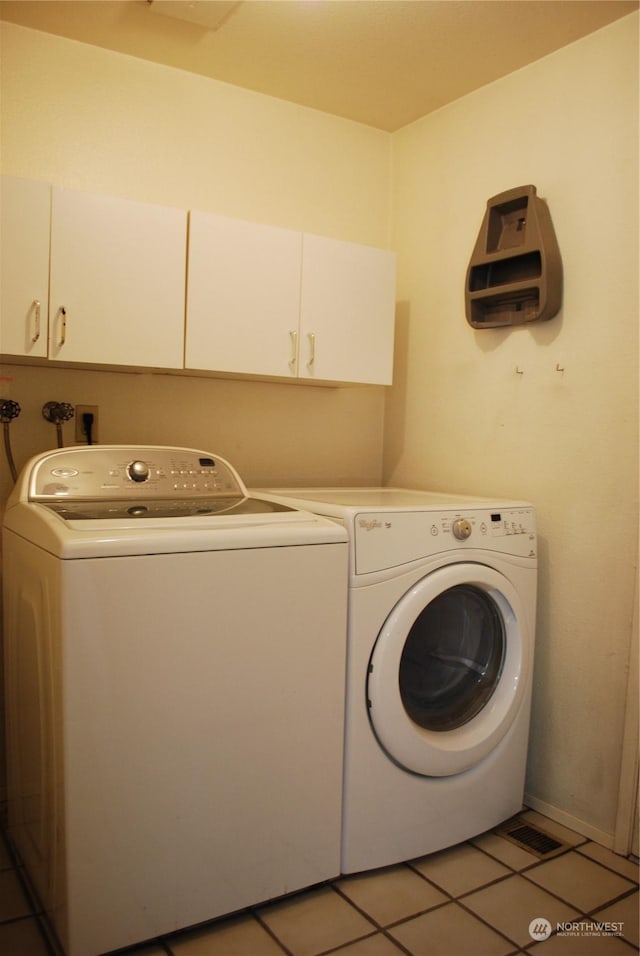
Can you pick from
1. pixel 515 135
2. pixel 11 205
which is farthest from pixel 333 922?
pixel 515 135

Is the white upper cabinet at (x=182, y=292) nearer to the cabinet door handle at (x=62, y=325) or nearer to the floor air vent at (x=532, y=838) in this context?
the cabinet door handle at (x=62, y=325)

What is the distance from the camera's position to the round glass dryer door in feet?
5.68

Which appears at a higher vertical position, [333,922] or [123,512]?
[123,512]

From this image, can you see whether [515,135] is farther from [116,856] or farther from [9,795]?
[9,795]

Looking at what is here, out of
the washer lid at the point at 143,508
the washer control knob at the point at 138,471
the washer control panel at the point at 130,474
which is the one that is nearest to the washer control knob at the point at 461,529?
the washer lid at the point at 143,508

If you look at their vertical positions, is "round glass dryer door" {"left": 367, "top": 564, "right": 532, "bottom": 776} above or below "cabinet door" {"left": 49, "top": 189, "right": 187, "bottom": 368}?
below

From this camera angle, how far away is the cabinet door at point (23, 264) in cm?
176

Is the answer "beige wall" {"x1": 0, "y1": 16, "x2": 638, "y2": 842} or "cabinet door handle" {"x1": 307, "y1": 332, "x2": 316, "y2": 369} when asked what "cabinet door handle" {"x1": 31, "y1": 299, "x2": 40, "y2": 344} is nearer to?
"beige wall" {"x1": 0, "y1": 16, "x2": 638, "y2": 842}

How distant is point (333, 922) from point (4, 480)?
148cm

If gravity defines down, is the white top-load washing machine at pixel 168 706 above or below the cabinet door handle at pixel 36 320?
below

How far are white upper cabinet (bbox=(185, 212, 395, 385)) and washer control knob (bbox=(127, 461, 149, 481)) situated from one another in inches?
13.0

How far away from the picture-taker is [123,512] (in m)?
1.69

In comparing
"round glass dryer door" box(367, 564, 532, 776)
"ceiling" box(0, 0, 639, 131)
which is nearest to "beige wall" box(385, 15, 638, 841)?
"ceiling" box(0, 0, 639, 131)

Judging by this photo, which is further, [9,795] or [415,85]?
[415,85]
